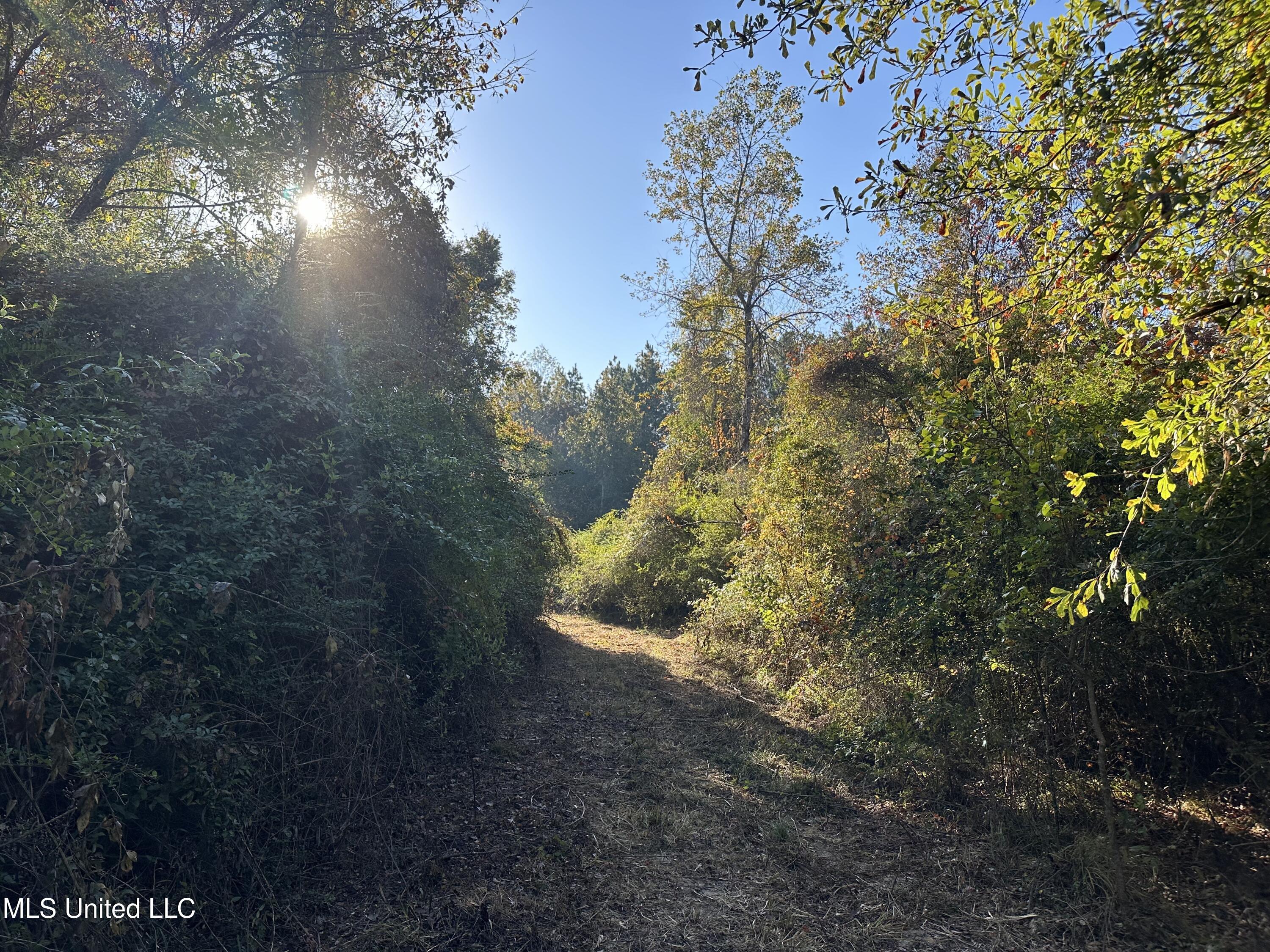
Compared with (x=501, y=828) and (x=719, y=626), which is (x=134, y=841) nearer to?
(x=501, y=828)

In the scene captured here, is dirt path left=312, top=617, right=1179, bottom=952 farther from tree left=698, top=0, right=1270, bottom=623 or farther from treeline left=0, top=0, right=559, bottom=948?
tree left=698, top=0, right=1270, bottom=623

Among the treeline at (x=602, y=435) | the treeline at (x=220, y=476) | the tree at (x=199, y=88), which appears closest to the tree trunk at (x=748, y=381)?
the treeline at (x=220, y=476)

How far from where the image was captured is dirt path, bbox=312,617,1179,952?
310 cm

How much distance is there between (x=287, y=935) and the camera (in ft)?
9.40

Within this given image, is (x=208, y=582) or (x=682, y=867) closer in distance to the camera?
(x=208, y=582)

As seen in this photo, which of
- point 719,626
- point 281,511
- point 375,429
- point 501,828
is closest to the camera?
point 281,511

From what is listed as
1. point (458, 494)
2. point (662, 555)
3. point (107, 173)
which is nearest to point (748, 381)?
point (662, 555)

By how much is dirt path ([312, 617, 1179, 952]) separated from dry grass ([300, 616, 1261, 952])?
1cm

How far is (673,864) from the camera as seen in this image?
3793mm

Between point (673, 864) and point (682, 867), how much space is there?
6 cm

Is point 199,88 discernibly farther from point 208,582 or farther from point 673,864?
point 673,864

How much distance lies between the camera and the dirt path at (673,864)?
3.10 m

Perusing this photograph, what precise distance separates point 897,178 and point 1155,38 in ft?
3.21

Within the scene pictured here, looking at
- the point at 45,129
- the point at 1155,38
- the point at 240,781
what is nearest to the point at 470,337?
the point at 45,129
